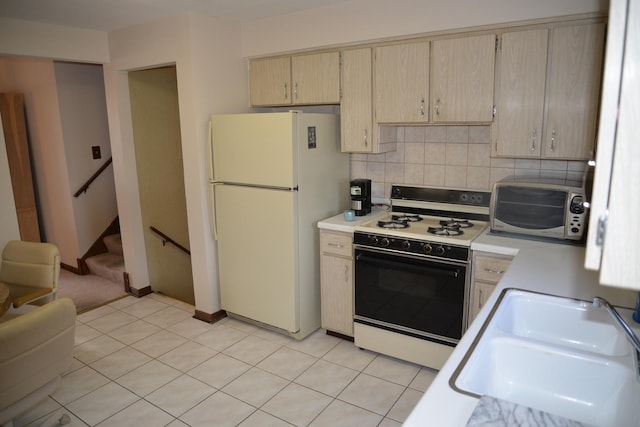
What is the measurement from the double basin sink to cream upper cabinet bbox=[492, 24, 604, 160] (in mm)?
1220

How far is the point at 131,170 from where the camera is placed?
409 cm

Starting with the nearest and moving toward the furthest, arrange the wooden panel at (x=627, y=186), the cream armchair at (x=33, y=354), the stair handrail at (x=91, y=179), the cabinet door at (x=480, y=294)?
1. the wooden panel at (x=627, y=186)
2. the cream armchair at (x=33, y=354)
3. the cabinet door at (x=480, y=294)
4. the stair handrail at (x=91, y=179)

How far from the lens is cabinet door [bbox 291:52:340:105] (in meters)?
3.26

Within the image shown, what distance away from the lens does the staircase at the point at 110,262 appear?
15.2ft

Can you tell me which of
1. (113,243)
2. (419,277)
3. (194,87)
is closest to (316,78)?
(194,87)

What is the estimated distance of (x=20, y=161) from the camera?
4.94m

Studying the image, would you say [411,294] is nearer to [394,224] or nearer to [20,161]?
[394,224]

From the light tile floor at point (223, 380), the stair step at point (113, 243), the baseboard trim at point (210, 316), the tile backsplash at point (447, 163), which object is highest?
the tile backsplash at point (447, 163)

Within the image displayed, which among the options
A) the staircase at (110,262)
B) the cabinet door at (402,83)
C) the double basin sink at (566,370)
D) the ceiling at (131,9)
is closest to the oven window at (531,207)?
the cabinet door at (402,83)

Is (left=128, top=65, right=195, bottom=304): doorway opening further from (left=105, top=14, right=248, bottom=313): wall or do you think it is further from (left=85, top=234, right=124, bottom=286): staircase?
(left=85, top=234, right=124, bottom=286): staircase

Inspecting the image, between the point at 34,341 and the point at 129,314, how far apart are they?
209 cm

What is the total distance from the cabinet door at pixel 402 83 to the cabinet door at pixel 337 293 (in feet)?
3.53

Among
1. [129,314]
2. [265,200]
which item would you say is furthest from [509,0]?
[129,314]

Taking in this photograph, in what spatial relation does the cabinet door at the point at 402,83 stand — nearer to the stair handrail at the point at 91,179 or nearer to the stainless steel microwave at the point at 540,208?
the stainless steel microwave at the point at 540,208
